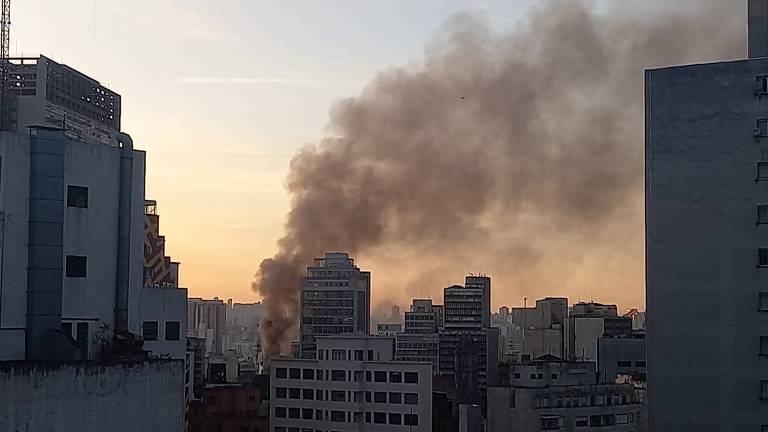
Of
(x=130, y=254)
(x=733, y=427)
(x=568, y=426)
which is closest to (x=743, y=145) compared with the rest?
(x=733, y=427)

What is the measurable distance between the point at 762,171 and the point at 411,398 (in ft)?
87.2

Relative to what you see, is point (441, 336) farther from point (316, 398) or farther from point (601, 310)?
point (316, 398)

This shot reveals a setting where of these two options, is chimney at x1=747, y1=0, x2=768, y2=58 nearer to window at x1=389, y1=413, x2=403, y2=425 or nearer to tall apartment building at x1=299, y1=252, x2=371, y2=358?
window at x1=389, y1=413, x2=403, y2=425

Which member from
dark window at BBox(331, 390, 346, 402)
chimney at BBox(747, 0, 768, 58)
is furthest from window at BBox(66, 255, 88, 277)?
dark window at BBox(331, 390, 346, 402)

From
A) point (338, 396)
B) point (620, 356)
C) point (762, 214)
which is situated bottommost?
point (338, 396)

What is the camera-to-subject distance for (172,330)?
24453 mm

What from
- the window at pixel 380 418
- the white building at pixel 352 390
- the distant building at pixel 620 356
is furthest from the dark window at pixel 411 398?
the distant building at pixel 620 356

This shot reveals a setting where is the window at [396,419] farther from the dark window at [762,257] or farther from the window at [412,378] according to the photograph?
the dark window at [762,257]

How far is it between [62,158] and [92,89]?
49.4 metres

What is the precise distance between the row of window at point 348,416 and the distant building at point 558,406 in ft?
18.8

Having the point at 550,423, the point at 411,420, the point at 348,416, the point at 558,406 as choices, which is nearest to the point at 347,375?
the point at 348,416

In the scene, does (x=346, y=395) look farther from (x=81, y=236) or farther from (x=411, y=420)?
(x=81, y=236)

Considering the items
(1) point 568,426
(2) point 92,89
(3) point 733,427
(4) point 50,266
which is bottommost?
(1) point 568,426

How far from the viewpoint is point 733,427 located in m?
26.1
